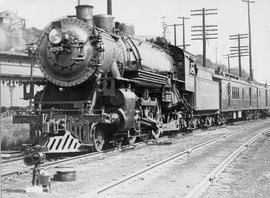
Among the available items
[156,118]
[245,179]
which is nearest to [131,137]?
[156,118]

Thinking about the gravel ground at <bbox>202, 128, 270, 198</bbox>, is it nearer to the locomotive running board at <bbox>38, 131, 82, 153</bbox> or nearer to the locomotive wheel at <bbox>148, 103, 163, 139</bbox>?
the locomotive running board at <bbox>38, 131, 82, 153</bbox>

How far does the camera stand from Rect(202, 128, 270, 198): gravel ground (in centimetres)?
636

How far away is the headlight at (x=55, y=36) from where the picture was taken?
11.5m

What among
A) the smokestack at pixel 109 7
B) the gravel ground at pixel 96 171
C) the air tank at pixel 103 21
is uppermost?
the smokestack at pixel 109 7

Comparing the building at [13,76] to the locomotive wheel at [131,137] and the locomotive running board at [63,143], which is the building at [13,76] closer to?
the locomotive wheel at [131,137]

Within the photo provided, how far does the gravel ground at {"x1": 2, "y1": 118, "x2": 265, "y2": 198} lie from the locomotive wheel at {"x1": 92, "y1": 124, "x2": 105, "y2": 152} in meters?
0.48

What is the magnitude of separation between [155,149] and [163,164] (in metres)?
3.36

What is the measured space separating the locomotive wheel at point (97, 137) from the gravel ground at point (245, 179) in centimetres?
381

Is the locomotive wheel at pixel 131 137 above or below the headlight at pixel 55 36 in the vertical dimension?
below

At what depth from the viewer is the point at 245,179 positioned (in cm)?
763

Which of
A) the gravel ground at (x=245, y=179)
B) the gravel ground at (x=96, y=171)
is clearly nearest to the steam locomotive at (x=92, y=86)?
the gravel ground at (x=96, y=171)

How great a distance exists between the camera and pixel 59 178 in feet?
23.9

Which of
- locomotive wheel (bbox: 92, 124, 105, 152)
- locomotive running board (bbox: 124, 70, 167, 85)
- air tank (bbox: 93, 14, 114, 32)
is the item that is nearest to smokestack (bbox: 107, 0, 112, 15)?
locomotive running board (bbox: 124, 70, 167, 85)

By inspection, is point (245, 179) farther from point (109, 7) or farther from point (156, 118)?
point (109, 7)
